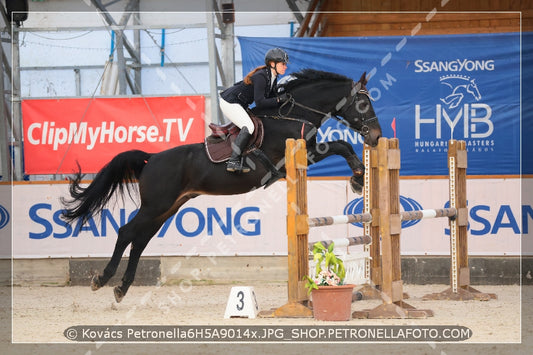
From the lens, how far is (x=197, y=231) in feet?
27.9

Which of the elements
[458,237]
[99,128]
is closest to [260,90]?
[458,237]

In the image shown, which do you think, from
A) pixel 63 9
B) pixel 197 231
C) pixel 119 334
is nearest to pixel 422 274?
pixel 197 231

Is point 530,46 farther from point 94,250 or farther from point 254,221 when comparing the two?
point 94,250

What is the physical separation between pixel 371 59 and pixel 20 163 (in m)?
4.46

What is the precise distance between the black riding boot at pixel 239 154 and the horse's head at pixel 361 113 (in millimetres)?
826

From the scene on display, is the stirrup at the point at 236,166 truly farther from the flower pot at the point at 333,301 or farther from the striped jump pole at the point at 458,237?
the striped jump pole at the point at 458,237

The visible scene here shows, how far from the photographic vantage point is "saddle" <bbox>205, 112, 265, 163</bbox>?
6.45 m

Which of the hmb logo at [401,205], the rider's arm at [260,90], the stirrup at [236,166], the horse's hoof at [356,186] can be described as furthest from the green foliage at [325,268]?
the hmb logo at [401,205]

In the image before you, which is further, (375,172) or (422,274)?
(422,274)

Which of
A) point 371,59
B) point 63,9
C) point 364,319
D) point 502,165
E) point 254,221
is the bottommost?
point 364,319

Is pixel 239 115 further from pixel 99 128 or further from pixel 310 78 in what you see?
pixel 99 128

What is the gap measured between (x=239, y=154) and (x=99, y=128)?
11.6 feet

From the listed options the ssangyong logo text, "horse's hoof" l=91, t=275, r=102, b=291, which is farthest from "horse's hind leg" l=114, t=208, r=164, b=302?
the ssangyong logo text

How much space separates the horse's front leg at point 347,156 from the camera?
6184 mm
